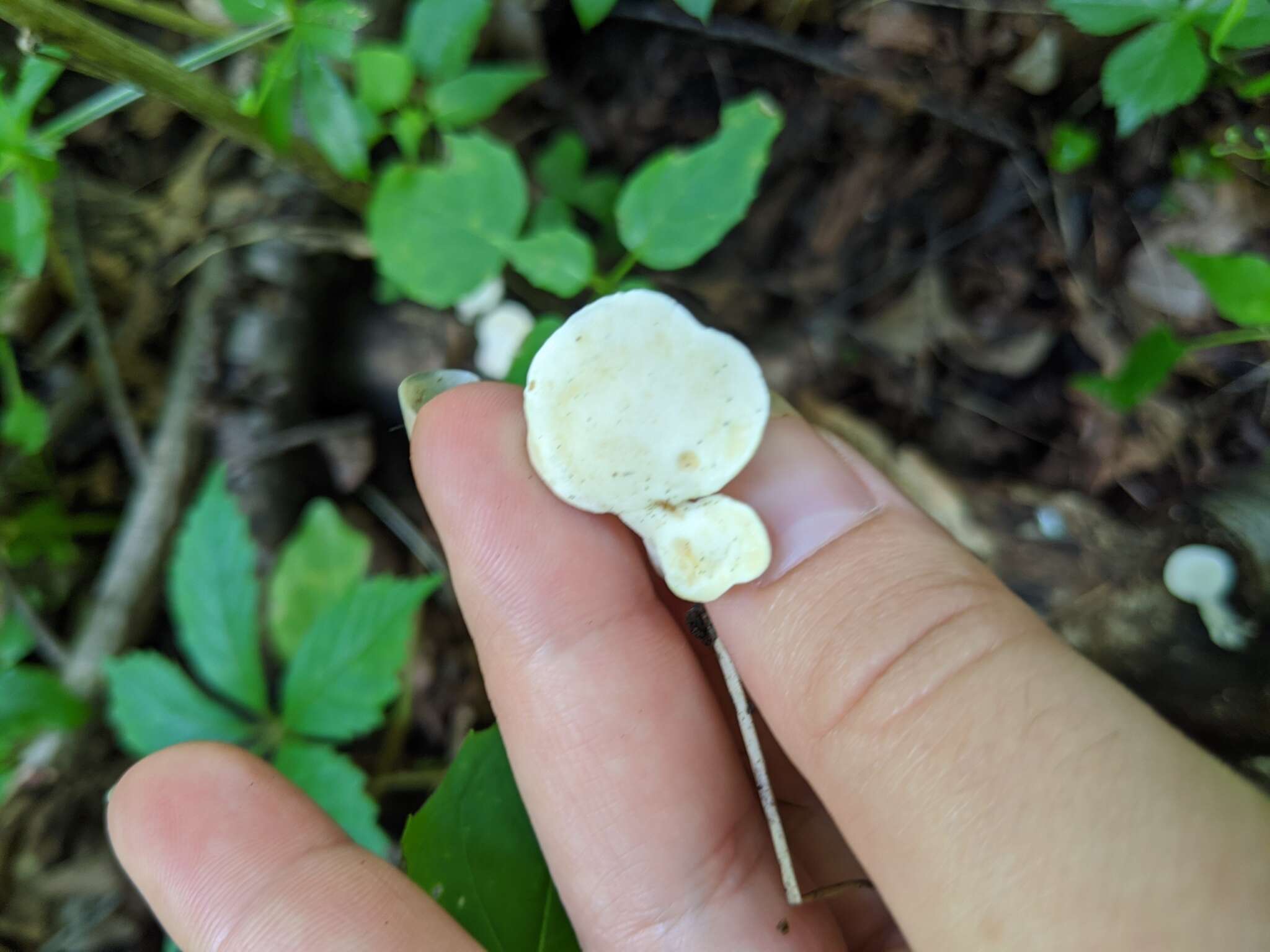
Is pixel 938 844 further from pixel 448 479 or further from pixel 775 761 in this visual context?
pixel 448 479

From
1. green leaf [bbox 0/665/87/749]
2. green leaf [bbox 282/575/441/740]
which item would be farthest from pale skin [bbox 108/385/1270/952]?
green leaf [bbox 0/665/87/749]

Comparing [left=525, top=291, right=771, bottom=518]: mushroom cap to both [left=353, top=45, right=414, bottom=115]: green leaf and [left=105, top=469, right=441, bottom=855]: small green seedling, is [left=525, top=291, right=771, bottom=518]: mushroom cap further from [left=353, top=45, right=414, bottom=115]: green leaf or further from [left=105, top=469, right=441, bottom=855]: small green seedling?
[left=353, top=45, right=414, bottom=115]: green leaf

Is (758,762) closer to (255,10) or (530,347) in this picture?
(530,347)

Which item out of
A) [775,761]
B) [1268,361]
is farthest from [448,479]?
[1268,361]

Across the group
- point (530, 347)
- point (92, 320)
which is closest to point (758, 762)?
point (530, 347)

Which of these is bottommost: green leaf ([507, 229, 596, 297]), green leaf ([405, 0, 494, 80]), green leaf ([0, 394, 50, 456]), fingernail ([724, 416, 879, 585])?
green leaf ([0, 394, 50, 456])

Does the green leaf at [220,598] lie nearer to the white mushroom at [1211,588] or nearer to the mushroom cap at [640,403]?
the mushroom cap at [640,403]

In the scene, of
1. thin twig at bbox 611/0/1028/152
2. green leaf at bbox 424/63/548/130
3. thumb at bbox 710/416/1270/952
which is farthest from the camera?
thin twig at bbox 611/0/1028/152
